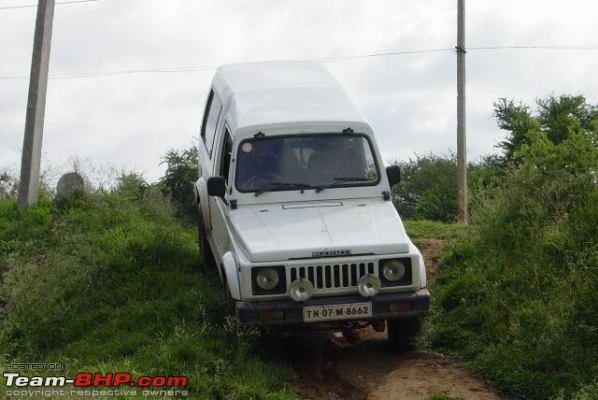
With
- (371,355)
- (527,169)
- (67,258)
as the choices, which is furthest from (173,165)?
(371,355)

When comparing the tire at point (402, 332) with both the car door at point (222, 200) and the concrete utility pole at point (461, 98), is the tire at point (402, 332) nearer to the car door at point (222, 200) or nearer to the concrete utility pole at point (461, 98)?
the car door at point (222, 200)

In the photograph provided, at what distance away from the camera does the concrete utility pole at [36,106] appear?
15.8m

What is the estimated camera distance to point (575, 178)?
11.5 meters

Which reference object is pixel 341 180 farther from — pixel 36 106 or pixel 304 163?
pixel 36 106

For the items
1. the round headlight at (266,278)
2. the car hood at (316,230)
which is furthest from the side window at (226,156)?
the round headlight at (266,278)

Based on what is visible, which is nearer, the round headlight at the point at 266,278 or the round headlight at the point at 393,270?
the round headlight at the point at 266,278

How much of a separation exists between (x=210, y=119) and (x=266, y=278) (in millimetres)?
4633

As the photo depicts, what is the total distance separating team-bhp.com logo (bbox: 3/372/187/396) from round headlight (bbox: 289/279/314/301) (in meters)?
1.21

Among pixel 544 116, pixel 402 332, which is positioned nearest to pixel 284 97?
pixel 402 332

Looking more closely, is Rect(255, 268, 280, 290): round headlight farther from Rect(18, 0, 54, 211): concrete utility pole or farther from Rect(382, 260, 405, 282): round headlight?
Rect(18, 0, 54, 211): concrete utility pole

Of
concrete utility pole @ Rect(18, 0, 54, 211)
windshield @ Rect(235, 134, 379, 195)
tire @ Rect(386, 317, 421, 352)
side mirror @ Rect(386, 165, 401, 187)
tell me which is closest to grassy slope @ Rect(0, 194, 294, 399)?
concrete utility pole @ Rect(18, 0, 54, 211)

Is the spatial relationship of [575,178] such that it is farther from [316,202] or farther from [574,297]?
[316,202]

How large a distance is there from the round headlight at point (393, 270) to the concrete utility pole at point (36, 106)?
8599 mm

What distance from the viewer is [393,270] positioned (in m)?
8.93
